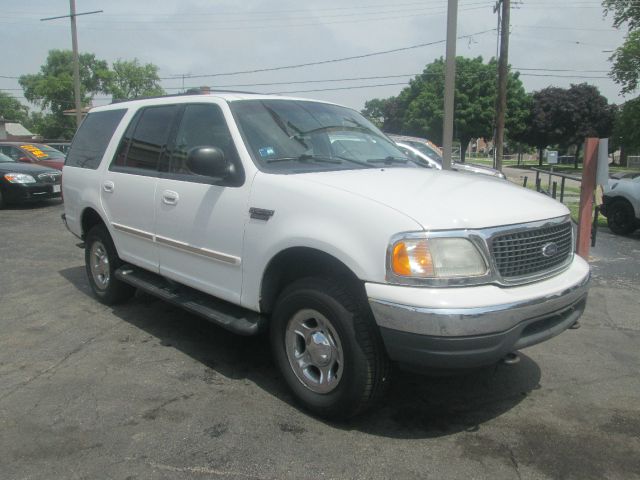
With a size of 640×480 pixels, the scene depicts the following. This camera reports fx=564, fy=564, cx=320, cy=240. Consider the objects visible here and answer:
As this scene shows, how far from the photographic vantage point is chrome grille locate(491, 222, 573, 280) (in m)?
2.97

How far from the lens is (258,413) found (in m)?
3.47

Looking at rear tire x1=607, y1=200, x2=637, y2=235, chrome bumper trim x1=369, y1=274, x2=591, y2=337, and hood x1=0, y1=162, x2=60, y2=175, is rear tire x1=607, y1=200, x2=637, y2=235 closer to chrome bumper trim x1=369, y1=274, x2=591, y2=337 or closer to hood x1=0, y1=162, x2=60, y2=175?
chrome bumper trim x1=369, y1=274, x2=591, y2=337

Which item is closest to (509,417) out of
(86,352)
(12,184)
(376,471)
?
(376,471)

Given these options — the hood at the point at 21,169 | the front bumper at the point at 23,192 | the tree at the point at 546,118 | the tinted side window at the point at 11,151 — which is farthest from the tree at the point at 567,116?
the front bumper at the point at 23,192

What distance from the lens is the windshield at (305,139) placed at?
381cm

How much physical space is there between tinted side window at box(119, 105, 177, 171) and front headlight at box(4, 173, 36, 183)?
977 cm

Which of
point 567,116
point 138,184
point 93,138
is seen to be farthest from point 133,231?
point 567,116

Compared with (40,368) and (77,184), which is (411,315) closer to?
(40,368)

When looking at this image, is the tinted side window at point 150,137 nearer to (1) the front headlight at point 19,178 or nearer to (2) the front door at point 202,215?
(2) the front door at point 202,215

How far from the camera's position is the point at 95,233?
5594 millimetres

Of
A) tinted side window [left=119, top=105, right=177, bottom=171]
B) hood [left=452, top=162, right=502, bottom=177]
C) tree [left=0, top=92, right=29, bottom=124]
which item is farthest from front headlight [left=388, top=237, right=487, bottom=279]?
tree [left=0, top=92, right=29, bottom=124]

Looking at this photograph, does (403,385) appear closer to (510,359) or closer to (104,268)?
(510,359)

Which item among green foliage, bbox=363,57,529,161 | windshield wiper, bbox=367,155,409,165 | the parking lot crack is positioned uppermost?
green foliage, bbox=363,57,529,161

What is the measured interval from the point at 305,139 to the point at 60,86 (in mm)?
73823
